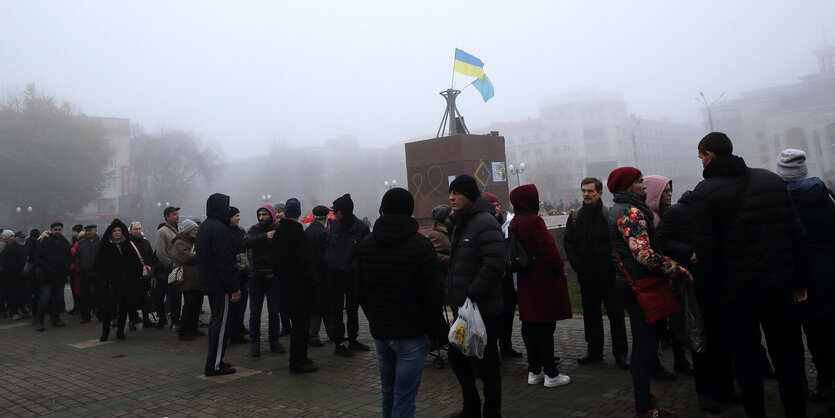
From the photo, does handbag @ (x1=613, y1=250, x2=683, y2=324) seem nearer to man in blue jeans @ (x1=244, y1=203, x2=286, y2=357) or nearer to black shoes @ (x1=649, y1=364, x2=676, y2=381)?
black shoes @ (x1=649, y1=364, x2=676, y2=381)

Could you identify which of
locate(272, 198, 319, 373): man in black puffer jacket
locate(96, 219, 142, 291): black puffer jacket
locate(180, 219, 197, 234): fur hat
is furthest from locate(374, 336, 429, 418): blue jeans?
locate(96, 219, 142, 291): black puffer jacket

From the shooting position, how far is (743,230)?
3383mm

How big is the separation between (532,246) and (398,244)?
5.66 feet

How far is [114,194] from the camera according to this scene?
61.4 metres

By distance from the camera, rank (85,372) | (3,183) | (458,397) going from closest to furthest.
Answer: (458,397) → (85,372) → (3,183)

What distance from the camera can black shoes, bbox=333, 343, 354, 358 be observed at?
6.62 metres

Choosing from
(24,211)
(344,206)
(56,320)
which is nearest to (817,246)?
(344,206)

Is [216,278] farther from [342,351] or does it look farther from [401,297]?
[401,297]

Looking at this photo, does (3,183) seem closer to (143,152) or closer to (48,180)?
(48,180)

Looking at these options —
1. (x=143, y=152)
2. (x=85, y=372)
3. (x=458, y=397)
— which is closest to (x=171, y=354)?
(x=85, y=372)

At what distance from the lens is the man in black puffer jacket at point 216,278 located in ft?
19.4

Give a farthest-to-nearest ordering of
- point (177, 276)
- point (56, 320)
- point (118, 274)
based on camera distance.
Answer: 1. point (56, 320)
2. point (118, 274)
3. point (177, 276)

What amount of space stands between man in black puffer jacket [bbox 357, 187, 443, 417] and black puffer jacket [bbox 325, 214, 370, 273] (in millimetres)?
3173

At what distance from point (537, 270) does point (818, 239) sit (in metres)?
2.06
